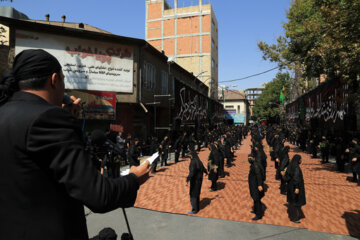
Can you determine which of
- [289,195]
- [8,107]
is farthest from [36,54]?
[289,195]

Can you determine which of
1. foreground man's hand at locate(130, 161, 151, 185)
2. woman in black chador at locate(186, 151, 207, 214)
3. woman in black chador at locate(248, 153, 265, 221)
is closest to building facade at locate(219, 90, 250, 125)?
woman in black chador at locate(186, 151, 207, 214)

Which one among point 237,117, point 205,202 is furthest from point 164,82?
point 237,117

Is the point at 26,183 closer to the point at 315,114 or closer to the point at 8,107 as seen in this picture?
the point at 8,107

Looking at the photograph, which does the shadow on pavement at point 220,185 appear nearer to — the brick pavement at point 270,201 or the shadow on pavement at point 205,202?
the brick pavement at point 270,201

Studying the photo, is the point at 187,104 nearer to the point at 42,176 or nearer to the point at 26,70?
the point at 26,70

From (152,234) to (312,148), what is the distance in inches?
688

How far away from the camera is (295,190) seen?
6895 mm

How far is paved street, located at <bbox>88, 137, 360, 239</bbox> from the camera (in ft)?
20.1

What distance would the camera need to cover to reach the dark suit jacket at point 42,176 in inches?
38.0

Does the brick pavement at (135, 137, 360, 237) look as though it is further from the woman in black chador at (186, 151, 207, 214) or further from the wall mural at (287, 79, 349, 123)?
the wall mural at (287, 79, 349, 123)

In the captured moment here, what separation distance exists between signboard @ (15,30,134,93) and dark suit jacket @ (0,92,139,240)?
1639cm

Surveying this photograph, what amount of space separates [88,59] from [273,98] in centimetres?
5208

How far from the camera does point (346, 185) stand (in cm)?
1053

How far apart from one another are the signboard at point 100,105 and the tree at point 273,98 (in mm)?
50145
